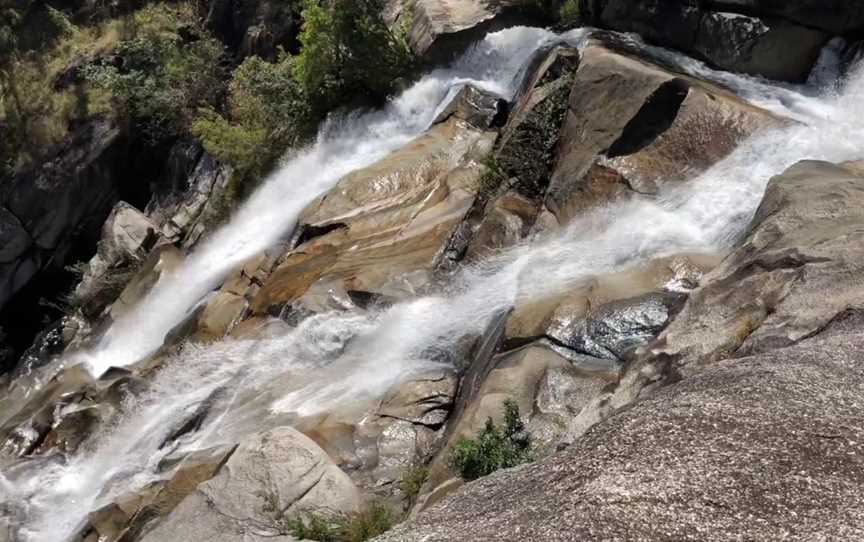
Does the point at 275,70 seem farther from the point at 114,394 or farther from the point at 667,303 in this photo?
the point at 667,303

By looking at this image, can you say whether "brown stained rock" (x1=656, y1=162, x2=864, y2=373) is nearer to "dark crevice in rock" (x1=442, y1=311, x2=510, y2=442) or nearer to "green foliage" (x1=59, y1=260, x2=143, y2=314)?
"dark crevice in rock" (x1=442, y1=311, x2=510, y2=442)

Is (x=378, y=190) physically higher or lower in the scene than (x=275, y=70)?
lower

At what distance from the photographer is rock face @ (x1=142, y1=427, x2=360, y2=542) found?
8.72 meters

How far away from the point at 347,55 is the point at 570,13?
5.63 metres

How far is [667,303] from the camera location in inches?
395

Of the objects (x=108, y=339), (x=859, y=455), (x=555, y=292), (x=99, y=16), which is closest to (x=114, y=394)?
(x=108, y=339)

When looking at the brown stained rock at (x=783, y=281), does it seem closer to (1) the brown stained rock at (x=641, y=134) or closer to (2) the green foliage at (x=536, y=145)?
(1) the brown stained rock at (x=641, y=134)

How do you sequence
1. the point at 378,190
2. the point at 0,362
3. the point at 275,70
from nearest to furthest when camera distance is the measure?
the point at 378,190 → the point at 275,70 → the point at 0,362

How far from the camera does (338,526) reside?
8.53 meters

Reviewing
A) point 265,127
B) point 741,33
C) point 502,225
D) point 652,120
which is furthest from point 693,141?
point 265,127

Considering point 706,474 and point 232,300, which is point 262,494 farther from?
point 232,300

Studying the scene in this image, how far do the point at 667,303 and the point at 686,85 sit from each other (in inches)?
206

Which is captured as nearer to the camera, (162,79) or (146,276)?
(146,276)

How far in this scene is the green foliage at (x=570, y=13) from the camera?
19234 millimetres
